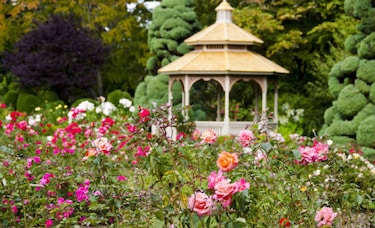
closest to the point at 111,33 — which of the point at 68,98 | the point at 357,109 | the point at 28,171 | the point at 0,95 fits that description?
the point at 68,98

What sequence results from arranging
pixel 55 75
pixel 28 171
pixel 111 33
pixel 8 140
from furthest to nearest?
pixel 111 33, pixel 55 75, pixel 8 140, pixel 28 171

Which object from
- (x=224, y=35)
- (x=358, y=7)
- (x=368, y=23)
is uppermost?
(x=358, y=7)

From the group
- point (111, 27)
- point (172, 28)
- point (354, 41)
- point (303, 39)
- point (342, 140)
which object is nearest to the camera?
point (342, 140)

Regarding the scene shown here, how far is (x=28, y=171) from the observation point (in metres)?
6.21

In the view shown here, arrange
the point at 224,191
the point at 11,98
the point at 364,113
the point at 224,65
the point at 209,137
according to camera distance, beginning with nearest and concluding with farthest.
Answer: the point at 224,191
the point at 209,137
the point at 364,113
the point at 224,65
the point at 11,98

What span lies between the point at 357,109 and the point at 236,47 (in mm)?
5314

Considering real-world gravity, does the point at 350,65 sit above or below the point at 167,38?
below

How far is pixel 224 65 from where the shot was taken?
664 inches

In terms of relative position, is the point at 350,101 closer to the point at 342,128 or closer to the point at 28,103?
the point at 342,128

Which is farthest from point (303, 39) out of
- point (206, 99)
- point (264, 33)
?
point (206, 99)

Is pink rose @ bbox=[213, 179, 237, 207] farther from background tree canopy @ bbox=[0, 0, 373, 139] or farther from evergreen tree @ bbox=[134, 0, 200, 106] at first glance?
evergreen tree @ bbox=[134, 0, 200, 106]

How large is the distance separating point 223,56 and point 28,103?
8.00 metres

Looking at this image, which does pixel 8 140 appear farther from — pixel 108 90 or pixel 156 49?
pixel 108 90

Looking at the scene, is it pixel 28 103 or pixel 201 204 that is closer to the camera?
pixel 201 204
